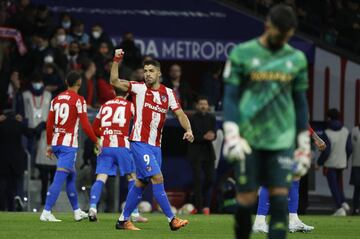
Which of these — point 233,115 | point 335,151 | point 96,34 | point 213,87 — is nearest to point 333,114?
point 335,151

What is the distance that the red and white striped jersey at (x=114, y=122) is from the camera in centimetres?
1923

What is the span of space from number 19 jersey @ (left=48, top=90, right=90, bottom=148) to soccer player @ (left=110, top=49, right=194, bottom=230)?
2.50m

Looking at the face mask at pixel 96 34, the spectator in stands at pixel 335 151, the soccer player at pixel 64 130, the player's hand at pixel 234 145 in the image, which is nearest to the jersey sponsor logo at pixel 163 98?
the soccer player at pixel 64 130

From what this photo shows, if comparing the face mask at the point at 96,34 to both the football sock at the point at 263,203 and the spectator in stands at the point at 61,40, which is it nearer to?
the spectator in stands at the point at 61,40

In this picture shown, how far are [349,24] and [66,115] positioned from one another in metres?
14.1

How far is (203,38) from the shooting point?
2916 centimetres

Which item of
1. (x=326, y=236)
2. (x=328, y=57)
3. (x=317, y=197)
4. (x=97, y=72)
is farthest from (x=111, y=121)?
(x=328, y=57)

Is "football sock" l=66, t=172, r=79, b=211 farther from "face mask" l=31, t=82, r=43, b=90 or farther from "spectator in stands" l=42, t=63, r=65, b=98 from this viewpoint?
"spectator in stands" l=42, t=63, r=65, b=98

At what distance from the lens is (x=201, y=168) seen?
24.9 meters

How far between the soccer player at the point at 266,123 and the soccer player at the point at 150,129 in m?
5.63

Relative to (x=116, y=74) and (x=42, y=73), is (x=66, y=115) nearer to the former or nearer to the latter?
(x=116, y=74)

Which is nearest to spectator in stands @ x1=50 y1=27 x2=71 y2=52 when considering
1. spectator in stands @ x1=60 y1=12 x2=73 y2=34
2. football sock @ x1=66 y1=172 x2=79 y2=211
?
spectator in stands @ x1=60 y1=12 x2=73 y2=34

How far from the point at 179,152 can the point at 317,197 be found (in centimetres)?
322

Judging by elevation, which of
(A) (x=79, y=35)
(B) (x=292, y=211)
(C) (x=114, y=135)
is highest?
(A) (x=79, y=35)
